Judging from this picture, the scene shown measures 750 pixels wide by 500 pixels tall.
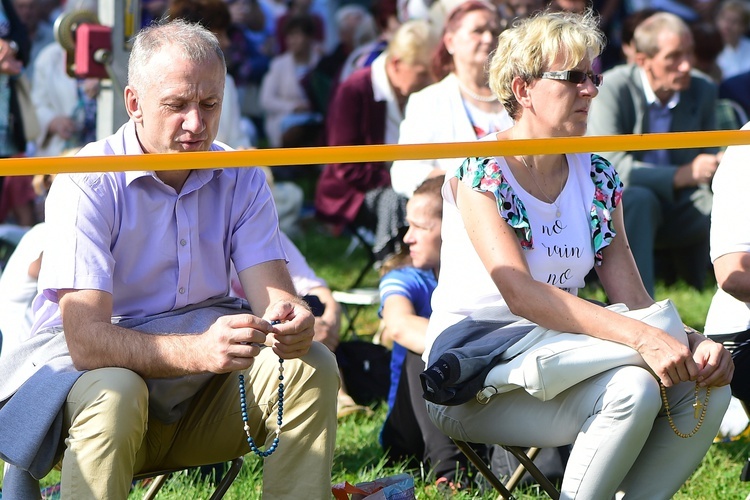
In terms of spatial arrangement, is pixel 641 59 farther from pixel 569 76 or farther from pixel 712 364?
pixel 712 364

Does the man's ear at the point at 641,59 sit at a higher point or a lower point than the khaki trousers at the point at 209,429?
higher

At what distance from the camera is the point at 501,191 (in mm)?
3205

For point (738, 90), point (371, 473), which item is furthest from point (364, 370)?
point (738, 90)

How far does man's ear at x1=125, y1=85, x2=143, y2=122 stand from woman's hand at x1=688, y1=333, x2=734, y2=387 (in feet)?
5.33

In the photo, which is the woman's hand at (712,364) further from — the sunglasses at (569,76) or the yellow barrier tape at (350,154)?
the sunglasses at (569,76)

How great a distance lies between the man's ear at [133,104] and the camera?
3150mm

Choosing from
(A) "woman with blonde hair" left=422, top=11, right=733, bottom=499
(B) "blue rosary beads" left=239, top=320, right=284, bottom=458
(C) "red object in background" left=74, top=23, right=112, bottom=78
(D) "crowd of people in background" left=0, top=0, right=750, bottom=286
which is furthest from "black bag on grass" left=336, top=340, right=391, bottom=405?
(B) "blue rosary beads" left=239, top=320, right=284, bottom=458

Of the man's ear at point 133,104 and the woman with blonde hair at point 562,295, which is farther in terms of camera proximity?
the man's ear at point 133,104

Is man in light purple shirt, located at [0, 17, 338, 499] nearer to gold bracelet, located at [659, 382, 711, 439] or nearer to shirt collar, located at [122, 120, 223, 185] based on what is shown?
shirt collar, located at [122, 120, 223, 185]

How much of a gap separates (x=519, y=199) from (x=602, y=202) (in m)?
0.32

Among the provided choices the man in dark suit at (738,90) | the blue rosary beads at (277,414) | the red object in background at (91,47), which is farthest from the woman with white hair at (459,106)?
the man in dark suit at (738,90)

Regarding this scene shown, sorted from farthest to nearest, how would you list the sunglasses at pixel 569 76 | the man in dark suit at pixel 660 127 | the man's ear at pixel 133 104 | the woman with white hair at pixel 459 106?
the man in dark suit at pixel 660 127 < the woman with white hair at pixel 459 106 < the sunglasses at pixel 569 76 < the man's ear at pixel 133 104

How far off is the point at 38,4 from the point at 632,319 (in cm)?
832

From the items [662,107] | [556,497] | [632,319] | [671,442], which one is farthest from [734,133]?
[662,107]
